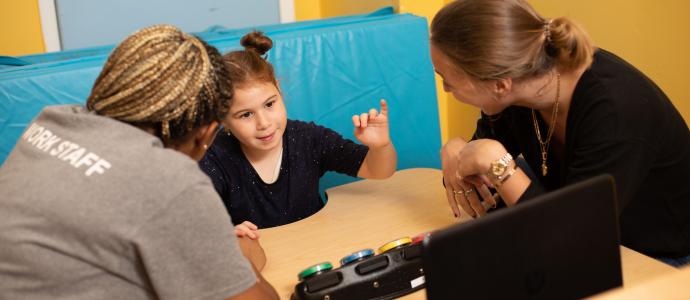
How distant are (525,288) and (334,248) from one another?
Result: 1.65ft

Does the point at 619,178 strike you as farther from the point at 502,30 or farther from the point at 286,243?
the point at 286,243

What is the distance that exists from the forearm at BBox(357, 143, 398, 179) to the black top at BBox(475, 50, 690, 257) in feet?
1.16

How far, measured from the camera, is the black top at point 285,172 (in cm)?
159

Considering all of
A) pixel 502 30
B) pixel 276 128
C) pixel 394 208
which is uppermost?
pixel 502 30

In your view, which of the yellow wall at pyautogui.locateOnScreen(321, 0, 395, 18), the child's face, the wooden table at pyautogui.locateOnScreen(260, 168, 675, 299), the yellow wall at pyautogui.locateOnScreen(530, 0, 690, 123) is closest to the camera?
the wooden table at pyautogui.locateOnScreen(260, 168, 675, 299)

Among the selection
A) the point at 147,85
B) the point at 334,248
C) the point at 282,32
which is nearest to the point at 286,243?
the point at 334,248

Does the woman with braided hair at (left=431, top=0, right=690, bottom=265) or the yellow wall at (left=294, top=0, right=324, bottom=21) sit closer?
the woman with braided hair at (left=431, top=0, right=690, bottom=265)

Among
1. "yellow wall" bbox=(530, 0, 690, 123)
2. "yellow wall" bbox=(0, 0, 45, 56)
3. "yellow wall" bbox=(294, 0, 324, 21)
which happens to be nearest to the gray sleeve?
"yellow wall" bbox=(530, 0, 690, 123)

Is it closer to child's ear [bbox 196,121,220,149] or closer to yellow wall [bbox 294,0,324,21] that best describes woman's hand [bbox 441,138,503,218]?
child's ear [bbox 196,121,220,149]

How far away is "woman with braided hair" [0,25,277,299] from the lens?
80 cm

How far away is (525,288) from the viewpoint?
853 millimetres

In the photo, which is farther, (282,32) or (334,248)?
(282,32)

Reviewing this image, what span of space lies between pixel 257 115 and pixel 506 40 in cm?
58

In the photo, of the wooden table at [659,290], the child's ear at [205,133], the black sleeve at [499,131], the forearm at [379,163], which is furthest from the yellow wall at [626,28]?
the child's ear at [205,133]
